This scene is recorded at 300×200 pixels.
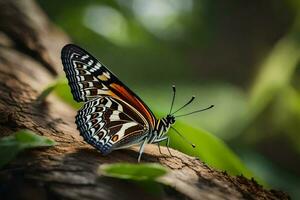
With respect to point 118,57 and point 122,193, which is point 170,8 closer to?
point 118,57

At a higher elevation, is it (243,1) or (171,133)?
(243,1)

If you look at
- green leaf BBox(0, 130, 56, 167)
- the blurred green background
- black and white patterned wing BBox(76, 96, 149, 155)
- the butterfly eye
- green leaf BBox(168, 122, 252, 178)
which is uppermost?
the blurred green background

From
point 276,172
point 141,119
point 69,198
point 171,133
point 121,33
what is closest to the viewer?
point 69,198

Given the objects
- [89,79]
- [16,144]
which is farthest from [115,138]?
[16,144]

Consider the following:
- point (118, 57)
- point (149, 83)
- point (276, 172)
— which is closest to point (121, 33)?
point (118, 57)

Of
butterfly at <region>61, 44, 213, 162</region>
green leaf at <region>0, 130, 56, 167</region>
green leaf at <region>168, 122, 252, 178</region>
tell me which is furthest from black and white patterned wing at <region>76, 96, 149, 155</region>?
green leaf at <region>0, 130, 56, 167</region>

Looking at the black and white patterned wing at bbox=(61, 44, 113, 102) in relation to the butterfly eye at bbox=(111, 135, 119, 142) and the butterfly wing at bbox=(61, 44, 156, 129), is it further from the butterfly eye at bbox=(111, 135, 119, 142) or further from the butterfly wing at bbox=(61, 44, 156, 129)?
the butterfly eye at bbox=(111, 135, 119, 142)
